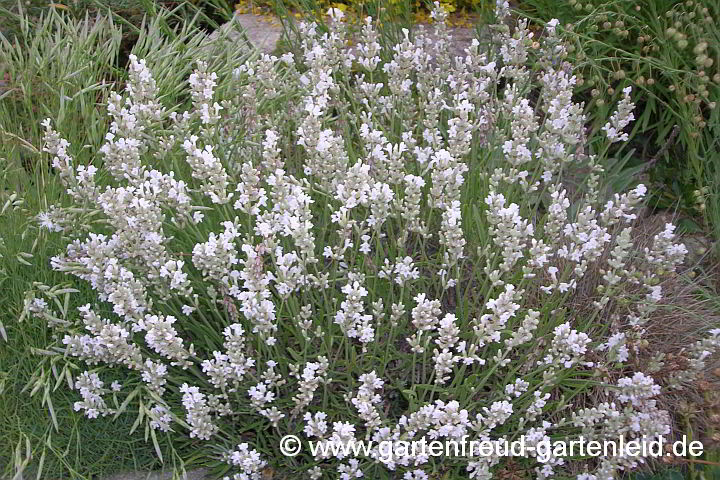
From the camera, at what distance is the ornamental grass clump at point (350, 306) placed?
2279 mm

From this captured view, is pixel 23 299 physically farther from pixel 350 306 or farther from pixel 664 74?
pixel 664 74

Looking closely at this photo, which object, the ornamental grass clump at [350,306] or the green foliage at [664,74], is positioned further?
the green foliage at [664,74]

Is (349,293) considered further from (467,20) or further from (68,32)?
(467,20)

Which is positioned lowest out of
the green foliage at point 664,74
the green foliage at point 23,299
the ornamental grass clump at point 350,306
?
the green foliage at point 23,299

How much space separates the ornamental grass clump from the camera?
89.7 inches

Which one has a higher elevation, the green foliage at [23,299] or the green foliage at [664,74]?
the green foliage at [664,74]

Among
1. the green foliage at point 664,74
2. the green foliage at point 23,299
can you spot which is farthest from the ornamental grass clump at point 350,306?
the green foliage at point 664,74

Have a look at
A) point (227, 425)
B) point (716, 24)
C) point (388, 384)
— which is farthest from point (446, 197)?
point (716, 24)

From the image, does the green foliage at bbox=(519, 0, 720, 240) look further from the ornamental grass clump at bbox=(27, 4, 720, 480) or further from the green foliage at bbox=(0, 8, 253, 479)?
the green foliage at bbox=(0, 8, 253, 479)

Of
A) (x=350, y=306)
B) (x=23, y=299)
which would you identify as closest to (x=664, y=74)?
(x=350, y=306)

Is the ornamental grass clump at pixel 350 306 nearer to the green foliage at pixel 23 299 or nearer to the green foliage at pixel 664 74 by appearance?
the green foliage at pixel 23 299

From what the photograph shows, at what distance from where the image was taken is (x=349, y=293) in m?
2.20

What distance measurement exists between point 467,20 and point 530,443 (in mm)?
2773

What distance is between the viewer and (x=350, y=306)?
2.21 m
